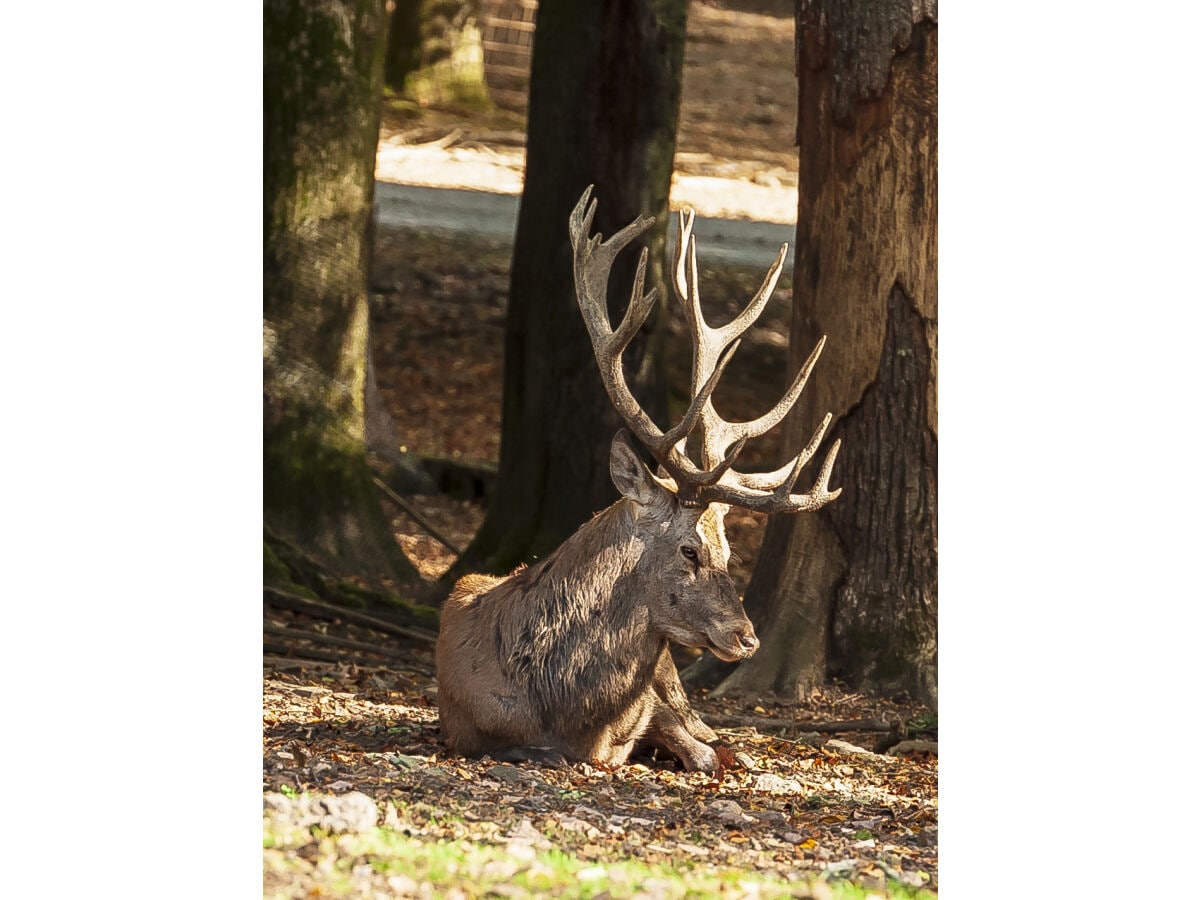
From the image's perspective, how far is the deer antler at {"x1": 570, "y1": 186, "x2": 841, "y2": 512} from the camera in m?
4.92

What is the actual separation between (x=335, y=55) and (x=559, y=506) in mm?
2157

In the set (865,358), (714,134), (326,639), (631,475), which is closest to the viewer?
(631,475)

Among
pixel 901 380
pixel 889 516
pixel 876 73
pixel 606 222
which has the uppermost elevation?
pixel 876 73

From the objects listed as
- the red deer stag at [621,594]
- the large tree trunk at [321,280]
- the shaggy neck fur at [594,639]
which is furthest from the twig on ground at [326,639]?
the shaggy neck fur at [594,639]

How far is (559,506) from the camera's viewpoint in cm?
784

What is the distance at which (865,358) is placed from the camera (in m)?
6.13

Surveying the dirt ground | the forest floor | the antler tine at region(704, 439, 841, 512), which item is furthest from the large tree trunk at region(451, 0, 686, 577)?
the dirt ground

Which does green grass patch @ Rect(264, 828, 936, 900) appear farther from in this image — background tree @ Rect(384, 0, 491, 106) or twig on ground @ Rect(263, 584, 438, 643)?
background tree @ Rect(384, 0, 491, 106)

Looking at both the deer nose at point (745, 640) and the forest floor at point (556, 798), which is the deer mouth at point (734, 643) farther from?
the forest floor at point (556, 798)

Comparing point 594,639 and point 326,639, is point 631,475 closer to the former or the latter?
point 594,639

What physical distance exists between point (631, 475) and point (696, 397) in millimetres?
312

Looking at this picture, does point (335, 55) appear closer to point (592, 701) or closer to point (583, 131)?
point (583, 131)

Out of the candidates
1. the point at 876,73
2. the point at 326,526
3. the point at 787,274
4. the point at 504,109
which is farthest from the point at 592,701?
the point at 504,109

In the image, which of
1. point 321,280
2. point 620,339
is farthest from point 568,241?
point 620,339
